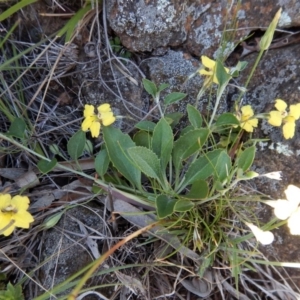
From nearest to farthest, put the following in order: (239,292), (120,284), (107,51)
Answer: (120,284)
(239,292)
(107,51)

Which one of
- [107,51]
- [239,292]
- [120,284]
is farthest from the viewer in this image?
[107,51]

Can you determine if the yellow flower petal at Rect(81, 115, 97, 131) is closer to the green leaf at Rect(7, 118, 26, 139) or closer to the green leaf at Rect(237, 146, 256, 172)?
the green leaf at Rect(7, 118, 26, 139)

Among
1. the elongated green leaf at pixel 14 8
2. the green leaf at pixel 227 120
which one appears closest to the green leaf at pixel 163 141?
the green leaf at pixel 227 120

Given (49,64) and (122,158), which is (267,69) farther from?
(49,64)

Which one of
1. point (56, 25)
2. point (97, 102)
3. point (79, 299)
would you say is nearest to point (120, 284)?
point (79, 299)

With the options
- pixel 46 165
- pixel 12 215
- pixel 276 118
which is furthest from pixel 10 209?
pixel 276 118

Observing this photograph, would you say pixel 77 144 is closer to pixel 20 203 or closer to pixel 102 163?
pixel 102 163

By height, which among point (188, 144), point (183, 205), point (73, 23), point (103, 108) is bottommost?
point (183, 205)
